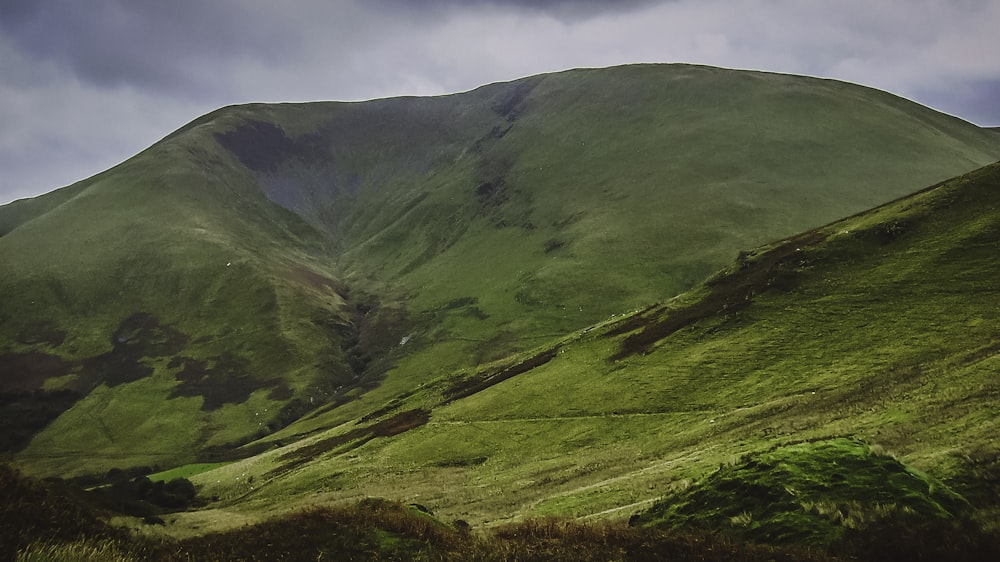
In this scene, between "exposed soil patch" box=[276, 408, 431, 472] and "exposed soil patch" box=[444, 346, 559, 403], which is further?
"exposed soil patch" box=[444, 346, 559, 403]

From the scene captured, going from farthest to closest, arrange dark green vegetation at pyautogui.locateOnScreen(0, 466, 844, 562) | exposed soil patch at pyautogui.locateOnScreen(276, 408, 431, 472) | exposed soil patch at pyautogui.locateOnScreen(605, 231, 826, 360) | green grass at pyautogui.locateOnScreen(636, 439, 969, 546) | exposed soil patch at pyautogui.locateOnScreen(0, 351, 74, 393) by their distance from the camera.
A: exposed soil patch at pyautogui.locateOnScreen(0, 351, 74, 393), exposed soil patch at pyautogui.locateOnScreen(276, 408, 431, 472), exposed soil patch at pyautogui.locateOnScreen(605, 231, 826, 360), green grass at pyautogui.locateOnScreen(636, 439, 969, 546), dark green vegetation at pyautogui.locateOnScreen(0, 466, 844, 562)

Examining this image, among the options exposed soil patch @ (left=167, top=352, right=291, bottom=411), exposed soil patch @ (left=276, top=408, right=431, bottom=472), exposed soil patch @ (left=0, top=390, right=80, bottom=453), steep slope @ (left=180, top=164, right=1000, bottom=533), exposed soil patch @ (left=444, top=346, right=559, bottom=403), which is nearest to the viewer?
steep slope @ (left=180, top=164, right=1000, bottom=533)

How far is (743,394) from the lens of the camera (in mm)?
47969

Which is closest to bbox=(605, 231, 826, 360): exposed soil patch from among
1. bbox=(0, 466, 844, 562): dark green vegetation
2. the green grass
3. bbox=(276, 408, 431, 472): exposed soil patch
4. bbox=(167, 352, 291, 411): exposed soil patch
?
bbox=(276, 408, 431, 472): exposed soil patch

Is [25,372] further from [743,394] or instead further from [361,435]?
[743,394]

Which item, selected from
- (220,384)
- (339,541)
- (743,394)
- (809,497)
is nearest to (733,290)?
(743,394)

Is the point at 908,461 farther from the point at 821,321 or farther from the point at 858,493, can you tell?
the point at 821,321

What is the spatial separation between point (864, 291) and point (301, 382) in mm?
167829

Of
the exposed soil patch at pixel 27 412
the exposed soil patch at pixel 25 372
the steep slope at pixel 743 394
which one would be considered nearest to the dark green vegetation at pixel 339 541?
the steep slope at pixel 743 394

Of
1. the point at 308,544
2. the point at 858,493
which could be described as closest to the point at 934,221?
the point at 858,493

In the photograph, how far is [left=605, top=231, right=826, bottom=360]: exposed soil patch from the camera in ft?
218

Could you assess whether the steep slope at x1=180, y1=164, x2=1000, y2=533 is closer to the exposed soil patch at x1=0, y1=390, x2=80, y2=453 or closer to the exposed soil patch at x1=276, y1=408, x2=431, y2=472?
the exposed soil patch at x1=276, y1=408, x2=431, y2=472

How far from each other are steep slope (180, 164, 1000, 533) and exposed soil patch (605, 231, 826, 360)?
0.29 m

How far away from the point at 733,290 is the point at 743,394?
2642cm
